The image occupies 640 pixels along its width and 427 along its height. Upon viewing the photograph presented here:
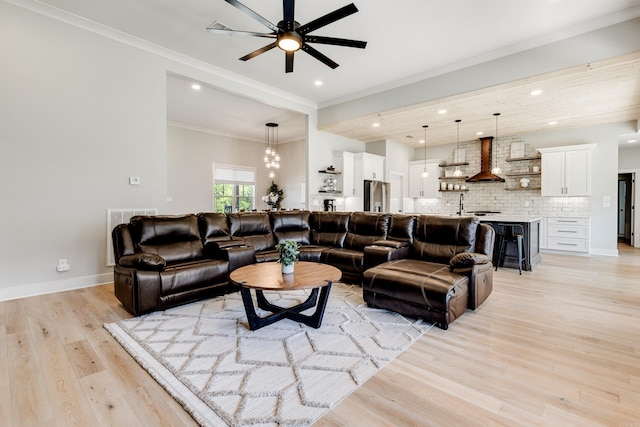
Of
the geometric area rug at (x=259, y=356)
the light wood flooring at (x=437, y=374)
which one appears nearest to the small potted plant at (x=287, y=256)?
the geometric area rug at (x=259, y=356)

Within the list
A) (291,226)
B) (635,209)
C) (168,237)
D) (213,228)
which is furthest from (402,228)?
(635,209)

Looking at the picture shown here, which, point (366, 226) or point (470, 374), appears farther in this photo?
point (366, 226)

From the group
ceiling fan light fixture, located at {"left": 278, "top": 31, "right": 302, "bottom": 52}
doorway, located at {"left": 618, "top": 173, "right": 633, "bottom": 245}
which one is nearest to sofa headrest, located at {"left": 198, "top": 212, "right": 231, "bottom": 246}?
ceiling fan light fixture, located at {"left": 278, "top": 31, "right": 302, "bottom": 52}

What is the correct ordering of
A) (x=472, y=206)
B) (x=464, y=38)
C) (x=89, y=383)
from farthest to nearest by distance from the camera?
(x=472, y=206), (x=464, y=38), (x=89, y=383)

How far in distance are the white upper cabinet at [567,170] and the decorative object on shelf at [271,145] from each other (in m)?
6.73

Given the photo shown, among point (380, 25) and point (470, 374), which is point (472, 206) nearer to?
point (380, 25)

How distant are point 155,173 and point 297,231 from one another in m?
2.38

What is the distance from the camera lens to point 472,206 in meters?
8.65

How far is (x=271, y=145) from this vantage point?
10008mm

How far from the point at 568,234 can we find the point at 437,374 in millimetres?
6929

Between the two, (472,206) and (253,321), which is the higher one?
(472,206)

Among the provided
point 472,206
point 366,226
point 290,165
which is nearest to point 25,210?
point 366,226

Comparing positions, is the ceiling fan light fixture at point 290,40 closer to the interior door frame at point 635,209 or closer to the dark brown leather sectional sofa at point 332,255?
the dark brown leather sectional sofa at point 332,255

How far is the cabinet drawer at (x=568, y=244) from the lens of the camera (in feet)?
21.4
